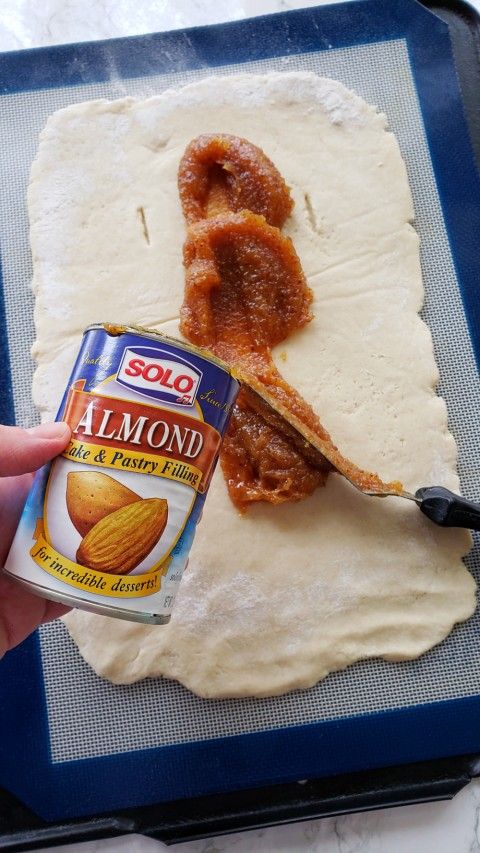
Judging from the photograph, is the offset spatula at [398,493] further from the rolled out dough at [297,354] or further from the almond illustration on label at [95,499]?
the almond illustration on label at [95,499]

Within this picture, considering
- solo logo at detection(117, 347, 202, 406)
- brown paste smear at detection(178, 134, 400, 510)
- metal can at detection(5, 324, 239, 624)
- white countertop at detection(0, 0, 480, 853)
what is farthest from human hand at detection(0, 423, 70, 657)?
white countertop at detection(0, 0, 480, 853)

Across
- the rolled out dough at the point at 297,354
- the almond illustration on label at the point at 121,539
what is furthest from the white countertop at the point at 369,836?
the almond illustration on label at the point at 121,539

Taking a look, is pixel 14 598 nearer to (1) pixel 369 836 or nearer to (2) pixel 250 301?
(2) pixel 250 301

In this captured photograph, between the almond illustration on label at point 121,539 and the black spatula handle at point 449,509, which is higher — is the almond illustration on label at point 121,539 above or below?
above

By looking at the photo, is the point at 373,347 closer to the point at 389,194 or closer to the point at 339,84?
the point at 389,194

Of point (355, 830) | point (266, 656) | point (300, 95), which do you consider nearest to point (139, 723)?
point (266, 656)

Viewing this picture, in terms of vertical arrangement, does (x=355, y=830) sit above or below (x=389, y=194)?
below

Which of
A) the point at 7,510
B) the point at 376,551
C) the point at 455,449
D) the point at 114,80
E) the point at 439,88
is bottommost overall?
the point at 376,551
